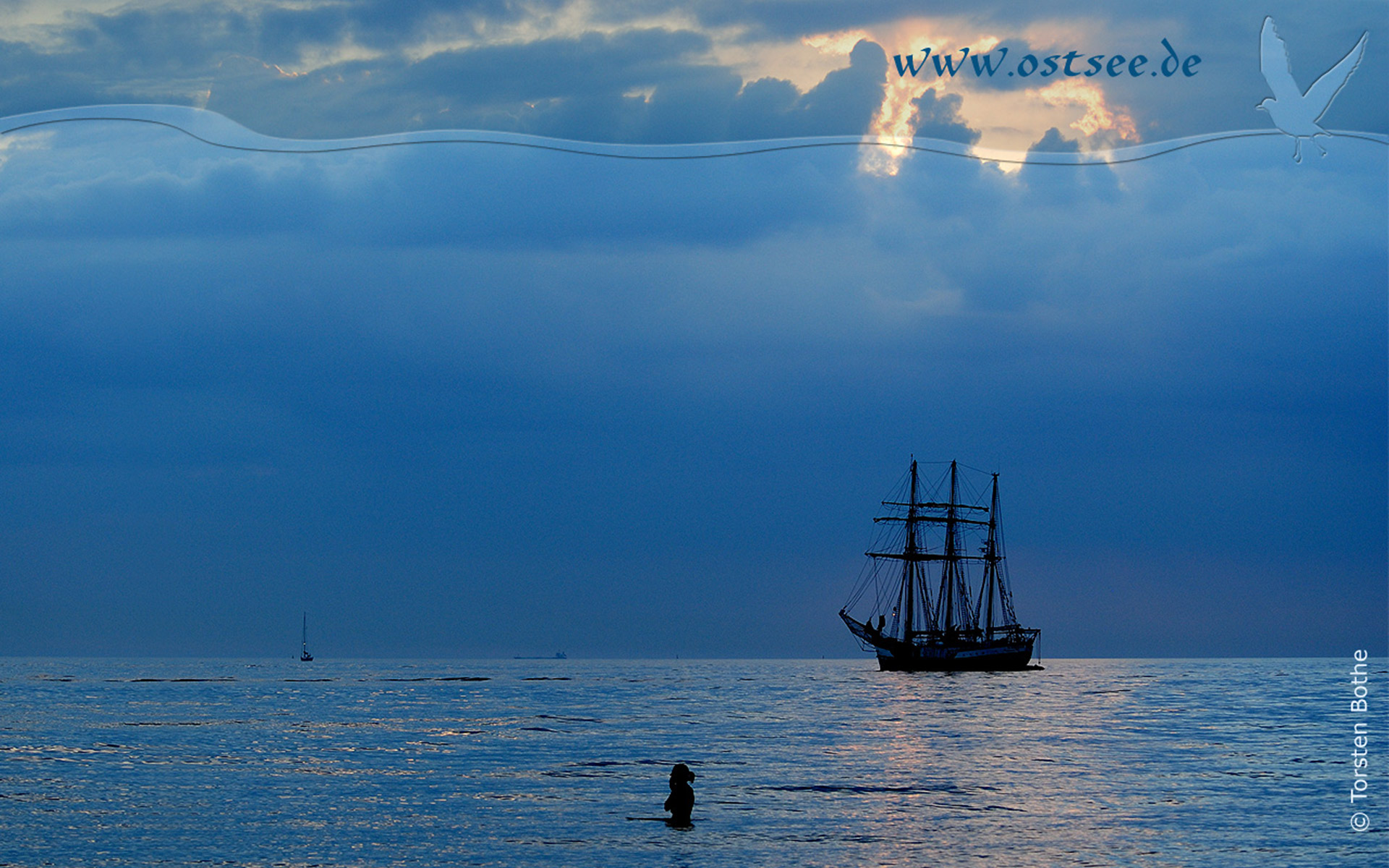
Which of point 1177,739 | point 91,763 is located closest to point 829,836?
point 91,763

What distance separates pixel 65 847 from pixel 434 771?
65.1 feet

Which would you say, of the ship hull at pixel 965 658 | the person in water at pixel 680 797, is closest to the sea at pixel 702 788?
the person in water at pixel 680 797

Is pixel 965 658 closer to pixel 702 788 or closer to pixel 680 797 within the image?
pixel 702 788

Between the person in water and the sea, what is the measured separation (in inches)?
25.3

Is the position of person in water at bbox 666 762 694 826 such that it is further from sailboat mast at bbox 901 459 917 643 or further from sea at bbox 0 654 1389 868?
sailboat mast at bbox 901 459 917 643

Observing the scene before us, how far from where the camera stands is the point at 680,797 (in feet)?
112

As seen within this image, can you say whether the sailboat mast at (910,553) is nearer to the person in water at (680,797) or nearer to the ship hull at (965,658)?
the ship hull at (965,658)

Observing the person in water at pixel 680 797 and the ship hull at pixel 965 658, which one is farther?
the ship hull at pixel 965 658

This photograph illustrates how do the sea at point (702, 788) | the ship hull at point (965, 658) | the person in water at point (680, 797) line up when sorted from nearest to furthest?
the sea at point (702, 788), the person in water at point (680, 797), the ship hull at point (965, 658)

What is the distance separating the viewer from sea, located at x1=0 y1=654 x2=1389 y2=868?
31641mm

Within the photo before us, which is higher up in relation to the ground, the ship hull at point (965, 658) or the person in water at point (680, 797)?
the person in water at point (680, 797)

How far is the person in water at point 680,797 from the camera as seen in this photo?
3406 cm

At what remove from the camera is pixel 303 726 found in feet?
262

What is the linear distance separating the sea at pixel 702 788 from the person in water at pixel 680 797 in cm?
64
